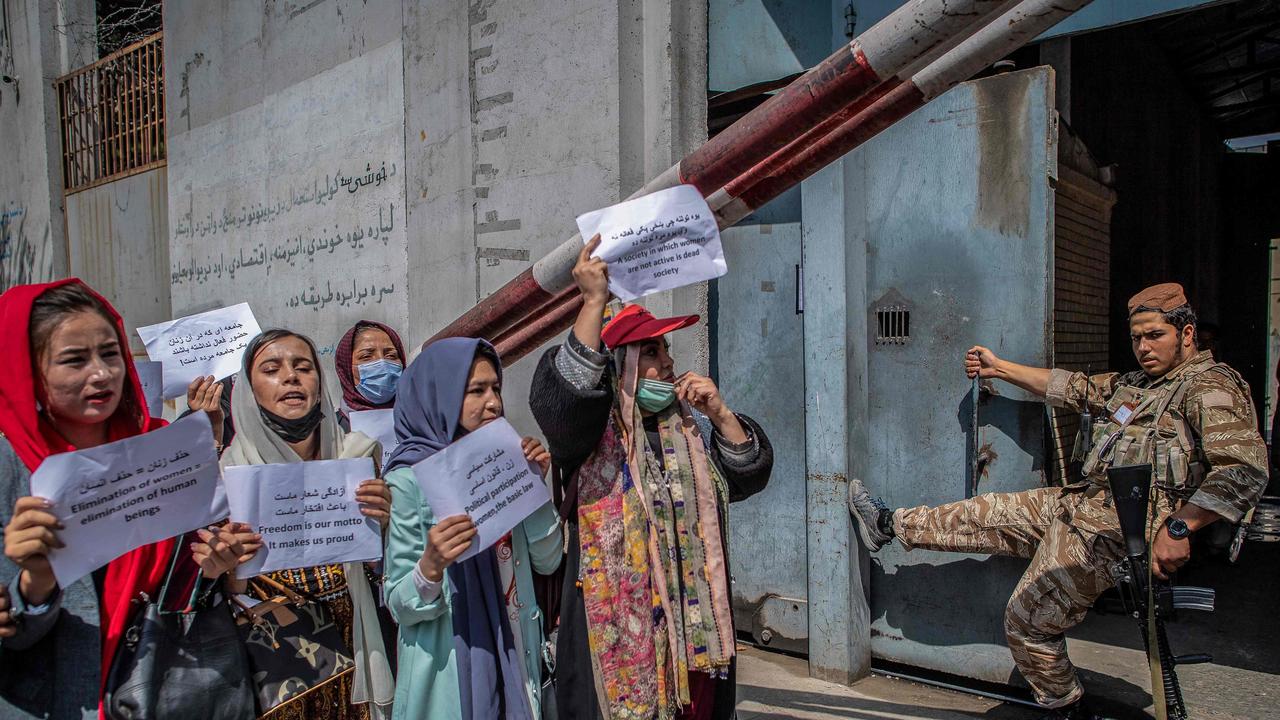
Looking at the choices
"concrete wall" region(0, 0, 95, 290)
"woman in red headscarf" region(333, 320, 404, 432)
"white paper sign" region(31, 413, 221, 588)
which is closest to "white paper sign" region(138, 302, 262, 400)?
"woman in red headscarf" region(333, 320, 404, 432)

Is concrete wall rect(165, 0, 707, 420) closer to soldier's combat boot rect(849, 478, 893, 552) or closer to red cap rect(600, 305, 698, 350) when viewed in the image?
soldier's combat boot rect(849, 478, 893, 552)

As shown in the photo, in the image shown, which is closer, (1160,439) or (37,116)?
(1160,439)

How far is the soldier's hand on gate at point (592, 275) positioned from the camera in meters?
1.94

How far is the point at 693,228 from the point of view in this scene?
6.11 feet

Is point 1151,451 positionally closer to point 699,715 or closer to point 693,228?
point 699,715

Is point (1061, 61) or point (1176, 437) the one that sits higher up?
point (1061, 61)

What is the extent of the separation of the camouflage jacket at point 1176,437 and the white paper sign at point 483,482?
7.97ft

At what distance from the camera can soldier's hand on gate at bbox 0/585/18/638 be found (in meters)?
1.53

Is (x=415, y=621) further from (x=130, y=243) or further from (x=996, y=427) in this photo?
(x=130, y=243)

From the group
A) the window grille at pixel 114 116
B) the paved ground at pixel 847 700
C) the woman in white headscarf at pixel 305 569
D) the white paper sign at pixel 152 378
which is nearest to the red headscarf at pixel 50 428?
the woman in white headscarf at pixel 305 569

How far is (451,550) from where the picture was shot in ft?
6.06

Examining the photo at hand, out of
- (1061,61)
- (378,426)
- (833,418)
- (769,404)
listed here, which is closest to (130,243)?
(378,426)

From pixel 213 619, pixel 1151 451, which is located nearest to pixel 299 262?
pixel 213 619

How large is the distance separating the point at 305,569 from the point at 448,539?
569mm
